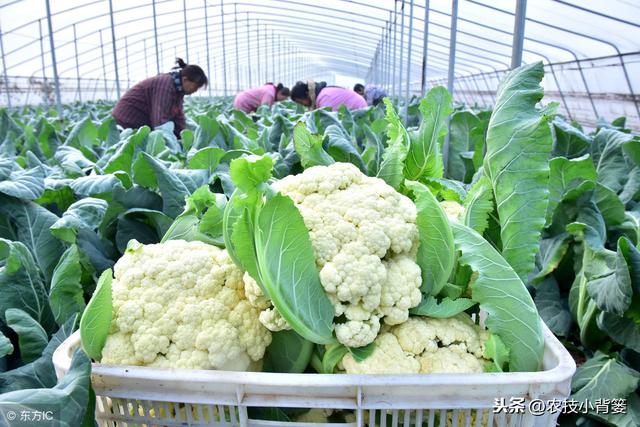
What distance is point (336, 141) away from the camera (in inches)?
82.7

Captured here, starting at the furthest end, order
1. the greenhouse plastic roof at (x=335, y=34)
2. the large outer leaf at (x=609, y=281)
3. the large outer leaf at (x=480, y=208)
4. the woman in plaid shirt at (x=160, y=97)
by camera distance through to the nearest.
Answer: the greenhouse plastic roof at (x=335, y=34) → the woman in plaid shirt at (x=160, y=97) → the large outer leaf at (x=609, y=281) → the large outer leaf at (x=480, y=208)

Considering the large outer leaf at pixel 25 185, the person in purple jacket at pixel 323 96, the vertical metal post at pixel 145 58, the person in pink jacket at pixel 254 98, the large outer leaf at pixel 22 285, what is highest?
the large outer leaf at pixel 25 185

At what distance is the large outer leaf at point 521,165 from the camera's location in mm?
1215

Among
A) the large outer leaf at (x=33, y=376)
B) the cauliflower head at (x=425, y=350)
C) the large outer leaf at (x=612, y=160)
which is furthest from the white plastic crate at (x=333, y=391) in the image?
the large outer leaf at (x=612, y=160)

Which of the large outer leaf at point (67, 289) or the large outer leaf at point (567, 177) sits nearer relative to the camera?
the large outer leaf at point (67, 289)

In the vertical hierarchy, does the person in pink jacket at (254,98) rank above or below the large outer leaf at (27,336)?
below

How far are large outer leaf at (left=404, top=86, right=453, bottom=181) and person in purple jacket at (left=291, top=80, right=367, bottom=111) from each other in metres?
5.83

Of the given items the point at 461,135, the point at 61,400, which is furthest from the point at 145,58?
the point at 61,400

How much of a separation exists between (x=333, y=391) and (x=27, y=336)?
1045 mm

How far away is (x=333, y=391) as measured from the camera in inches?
38.8

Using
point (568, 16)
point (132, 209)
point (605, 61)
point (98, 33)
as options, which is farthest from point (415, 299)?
point (98, 33)

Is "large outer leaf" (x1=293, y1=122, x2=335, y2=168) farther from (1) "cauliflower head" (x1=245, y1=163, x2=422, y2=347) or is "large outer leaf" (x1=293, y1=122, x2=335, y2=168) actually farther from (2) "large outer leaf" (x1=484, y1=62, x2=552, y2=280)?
(2) "large outer leaf" (x1=484, y1=62, x2=552, y2=280)

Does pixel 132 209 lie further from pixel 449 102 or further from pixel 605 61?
pixel 605 61

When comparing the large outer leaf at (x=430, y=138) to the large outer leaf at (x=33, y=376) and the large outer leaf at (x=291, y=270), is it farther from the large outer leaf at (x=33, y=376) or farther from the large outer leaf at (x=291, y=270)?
the large outer leaf at (x=33, y=376)
